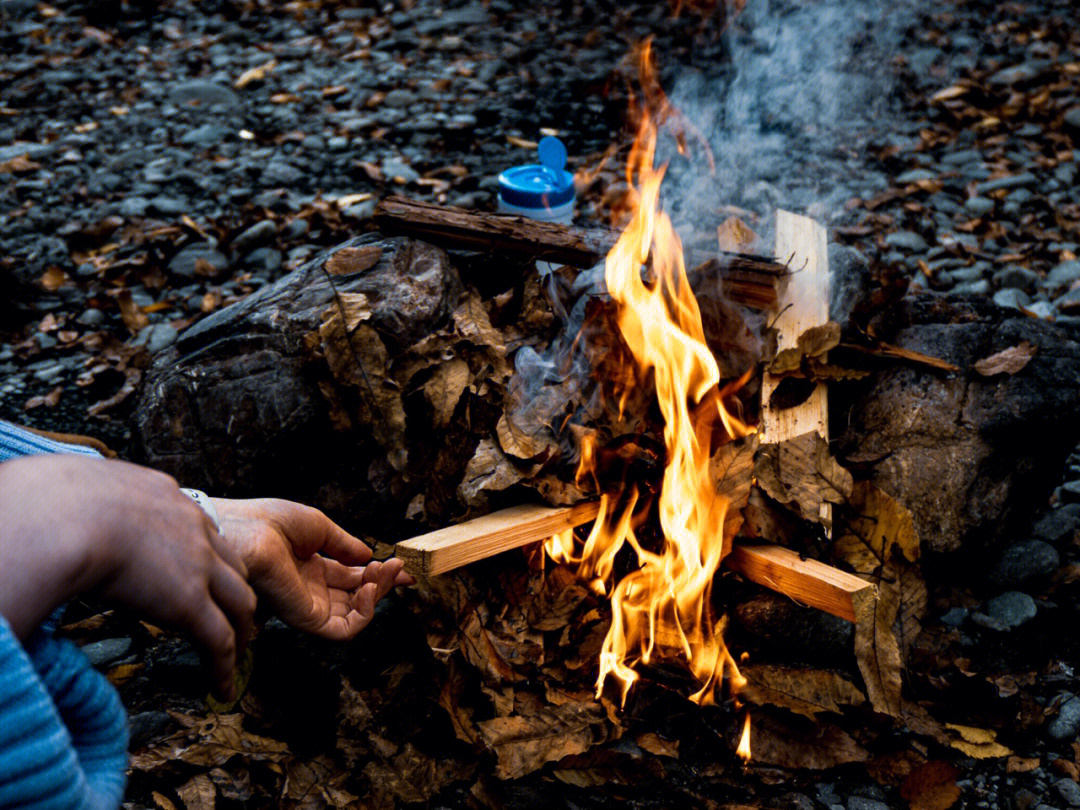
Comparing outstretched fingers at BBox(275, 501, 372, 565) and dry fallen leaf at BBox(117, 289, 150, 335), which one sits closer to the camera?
outstretched fingers at BBox(275, 501, 372, 565)

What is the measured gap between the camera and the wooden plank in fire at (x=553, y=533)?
2418 millimetres

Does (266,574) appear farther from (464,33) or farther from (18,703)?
(464,33)

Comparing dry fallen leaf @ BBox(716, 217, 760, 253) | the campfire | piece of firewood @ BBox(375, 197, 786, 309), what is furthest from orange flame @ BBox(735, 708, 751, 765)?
dry fallen leaf @ BBox(716, 217, 760, 253)

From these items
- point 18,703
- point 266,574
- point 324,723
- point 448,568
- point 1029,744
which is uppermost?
point 18,703

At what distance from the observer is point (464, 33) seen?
8.98 metres

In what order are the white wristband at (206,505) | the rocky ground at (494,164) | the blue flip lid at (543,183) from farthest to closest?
the blue flip lid at (543,183), the rocky ground at (494,164), the white wristband at (206,505)

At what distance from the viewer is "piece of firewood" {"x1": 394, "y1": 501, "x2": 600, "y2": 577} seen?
8.01 ft

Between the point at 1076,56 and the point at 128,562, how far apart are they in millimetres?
9035

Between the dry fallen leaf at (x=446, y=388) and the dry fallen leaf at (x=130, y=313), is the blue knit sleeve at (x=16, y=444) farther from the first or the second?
the dry fallen leaf at (x=130, y=313)

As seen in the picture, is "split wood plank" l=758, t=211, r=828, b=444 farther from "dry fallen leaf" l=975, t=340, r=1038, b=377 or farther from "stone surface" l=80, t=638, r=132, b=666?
"stone surface" l=80, t=638, r=132, b=666

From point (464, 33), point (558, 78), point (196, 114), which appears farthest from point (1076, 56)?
point (196, 114)

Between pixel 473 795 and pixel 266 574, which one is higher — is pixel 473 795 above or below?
below

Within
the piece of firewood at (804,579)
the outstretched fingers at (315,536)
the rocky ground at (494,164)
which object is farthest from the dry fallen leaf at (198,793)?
the piece of firewood at (804,579)

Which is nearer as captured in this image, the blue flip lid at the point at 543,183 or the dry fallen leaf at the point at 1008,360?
the dry fallen leaf at the point at 1008,360
